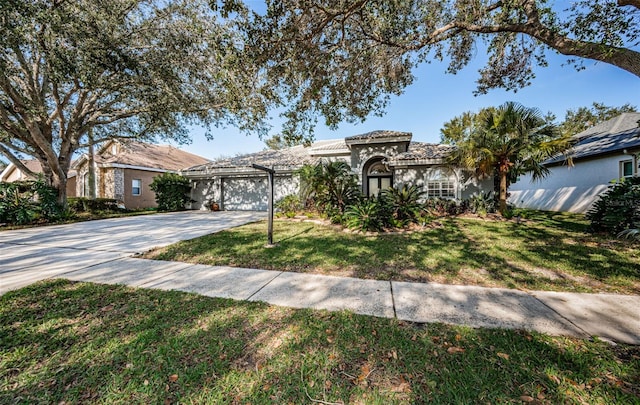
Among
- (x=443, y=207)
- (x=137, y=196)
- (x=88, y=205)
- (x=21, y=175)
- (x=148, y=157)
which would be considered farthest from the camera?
(x=21, y=175)

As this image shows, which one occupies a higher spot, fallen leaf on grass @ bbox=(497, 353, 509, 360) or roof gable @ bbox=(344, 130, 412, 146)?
roof gable @ bbox=(344, 130, 412, 146)

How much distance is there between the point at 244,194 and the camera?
15320 mm

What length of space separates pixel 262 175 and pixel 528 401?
14.4 meters

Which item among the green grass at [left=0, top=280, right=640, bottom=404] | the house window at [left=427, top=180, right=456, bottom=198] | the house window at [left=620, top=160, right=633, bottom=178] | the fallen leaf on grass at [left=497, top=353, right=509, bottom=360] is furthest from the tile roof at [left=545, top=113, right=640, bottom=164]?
the fallen leaf on grass at [left=497, top=353, right=509, bottom=360]

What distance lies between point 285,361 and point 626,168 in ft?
51.6

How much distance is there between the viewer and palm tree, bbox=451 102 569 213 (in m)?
8.18

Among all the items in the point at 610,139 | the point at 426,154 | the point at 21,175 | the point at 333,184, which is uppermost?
the point at 610,139

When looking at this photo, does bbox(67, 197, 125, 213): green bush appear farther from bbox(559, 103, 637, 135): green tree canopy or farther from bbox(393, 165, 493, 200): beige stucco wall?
bbox(559, 103, 637, 135): green tree canopy

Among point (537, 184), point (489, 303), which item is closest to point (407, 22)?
point (489, 303)

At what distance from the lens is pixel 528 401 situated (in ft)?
5.31

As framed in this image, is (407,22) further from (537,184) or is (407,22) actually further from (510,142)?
(537,184)

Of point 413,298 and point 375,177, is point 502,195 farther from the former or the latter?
point 413,298

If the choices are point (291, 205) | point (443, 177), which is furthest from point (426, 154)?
point (291, 205)

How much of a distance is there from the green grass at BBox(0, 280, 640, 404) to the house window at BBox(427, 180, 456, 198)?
977 centimetres
